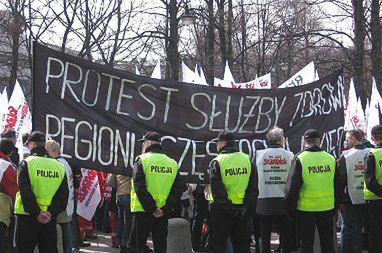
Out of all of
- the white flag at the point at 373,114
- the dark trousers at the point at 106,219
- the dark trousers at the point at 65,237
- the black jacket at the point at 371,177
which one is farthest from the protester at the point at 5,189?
the white flag at the point at 373,114

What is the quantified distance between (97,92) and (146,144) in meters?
1.02

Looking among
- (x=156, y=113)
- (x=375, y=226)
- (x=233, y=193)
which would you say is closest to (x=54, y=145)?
(x=156, y=113)

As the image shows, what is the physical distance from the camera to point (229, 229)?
23.6ft

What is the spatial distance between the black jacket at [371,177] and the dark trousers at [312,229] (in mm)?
685

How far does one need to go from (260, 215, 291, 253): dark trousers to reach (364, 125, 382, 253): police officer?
1.05m

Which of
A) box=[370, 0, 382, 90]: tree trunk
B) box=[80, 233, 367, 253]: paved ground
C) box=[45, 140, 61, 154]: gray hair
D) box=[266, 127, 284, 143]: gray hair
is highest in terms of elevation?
box=[370, 0, 382, 90]: tree trunk

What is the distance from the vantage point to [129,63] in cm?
2292

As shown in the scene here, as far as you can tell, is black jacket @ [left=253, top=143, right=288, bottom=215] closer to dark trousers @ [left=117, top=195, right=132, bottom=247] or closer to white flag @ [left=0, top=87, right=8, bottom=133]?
dark trousers @ [left=117, top=195, right=132, bottom=247]

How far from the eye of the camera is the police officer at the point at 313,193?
7035 mm

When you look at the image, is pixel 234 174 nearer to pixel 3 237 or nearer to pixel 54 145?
pixel 54 145

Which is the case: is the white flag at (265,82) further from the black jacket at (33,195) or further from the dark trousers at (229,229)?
the black jacket at (33,195)

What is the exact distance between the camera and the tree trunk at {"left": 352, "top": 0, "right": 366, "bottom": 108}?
66.9 ft

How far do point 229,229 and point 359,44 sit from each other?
49.4 ft

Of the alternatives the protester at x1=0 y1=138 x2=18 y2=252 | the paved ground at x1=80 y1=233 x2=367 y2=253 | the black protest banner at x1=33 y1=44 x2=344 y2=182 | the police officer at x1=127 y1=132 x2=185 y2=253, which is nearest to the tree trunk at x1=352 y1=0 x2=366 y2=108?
the paved ground at x1=80 y1=233 x2=367 y2=253
